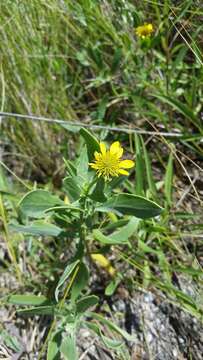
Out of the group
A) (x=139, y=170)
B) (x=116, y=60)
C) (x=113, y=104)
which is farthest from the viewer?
(x=113, y=104)

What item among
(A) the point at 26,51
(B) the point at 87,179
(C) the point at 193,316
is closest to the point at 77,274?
(B) the point at 87,179

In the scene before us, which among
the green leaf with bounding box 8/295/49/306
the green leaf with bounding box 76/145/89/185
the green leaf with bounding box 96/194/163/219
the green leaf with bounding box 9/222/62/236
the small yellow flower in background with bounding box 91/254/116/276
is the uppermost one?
the green leaf with bounding box 76/145/89/185

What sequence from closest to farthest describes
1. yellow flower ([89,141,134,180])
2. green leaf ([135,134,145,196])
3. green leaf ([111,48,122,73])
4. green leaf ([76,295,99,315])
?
yellow flower ([89,141,134,180]) → green leaf ([76,295,99,315]) → green leaf ([135,134,145,196]) → green leaf ([111,48,122,73])

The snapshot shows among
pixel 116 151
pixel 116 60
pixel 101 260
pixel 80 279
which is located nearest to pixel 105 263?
pixel 101 260

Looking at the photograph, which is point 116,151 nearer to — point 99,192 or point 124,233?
point 99,192

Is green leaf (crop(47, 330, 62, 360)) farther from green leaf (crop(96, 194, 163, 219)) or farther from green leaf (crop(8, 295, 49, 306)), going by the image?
green leaf (crop(96, 194, 163, 219))

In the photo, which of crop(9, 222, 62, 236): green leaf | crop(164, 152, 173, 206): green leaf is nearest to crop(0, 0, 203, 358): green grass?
crop(164, 152, 173, 206): green leaf
